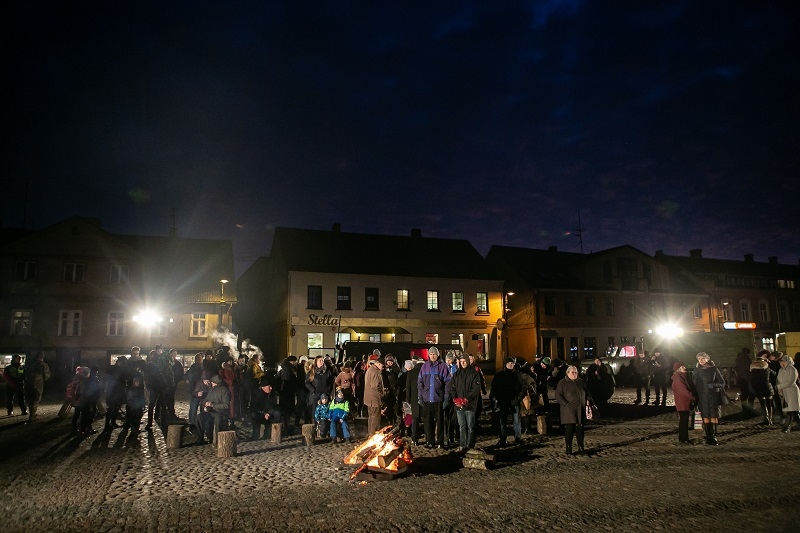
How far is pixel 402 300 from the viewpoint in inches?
1601

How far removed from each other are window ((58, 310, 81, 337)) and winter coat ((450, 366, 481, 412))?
102ft

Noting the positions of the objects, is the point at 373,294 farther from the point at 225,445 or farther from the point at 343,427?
the point at 225,445

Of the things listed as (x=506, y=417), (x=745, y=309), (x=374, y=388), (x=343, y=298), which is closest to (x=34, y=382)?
(x=374, y=388)

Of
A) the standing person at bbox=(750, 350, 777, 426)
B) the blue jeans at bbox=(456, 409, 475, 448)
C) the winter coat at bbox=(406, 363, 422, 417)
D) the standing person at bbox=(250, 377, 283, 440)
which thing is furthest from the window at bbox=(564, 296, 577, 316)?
the blue jeans at bbox=(456, 409, 475, 448)

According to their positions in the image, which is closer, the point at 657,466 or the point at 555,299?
the point at 657,466

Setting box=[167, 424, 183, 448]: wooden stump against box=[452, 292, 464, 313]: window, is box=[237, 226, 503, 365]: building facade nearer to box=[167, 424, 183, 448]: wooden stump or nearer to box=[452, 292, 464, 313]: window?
box=[452, 292, 464, 313]: window

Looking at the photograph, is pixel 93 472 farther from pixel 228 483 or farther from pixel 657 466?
pixel 657 466

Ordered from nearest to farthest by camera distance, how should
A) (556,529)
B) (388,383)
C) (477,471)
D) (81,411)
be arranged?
(556,529), (477,471), (81,411), (388,383)

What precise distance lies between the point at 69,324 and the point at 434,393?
3059 cm

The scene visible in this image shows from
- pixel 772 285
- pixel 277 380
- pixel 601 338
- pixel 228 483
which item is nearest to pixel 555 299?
pixel 601 338

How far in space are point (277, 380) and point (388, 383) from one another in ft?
9.53

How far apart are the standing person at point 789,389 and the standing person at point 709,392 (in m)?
2.88

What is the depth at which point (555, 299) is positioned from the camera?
148 ft

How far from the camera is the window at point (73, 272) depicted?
34812mm
